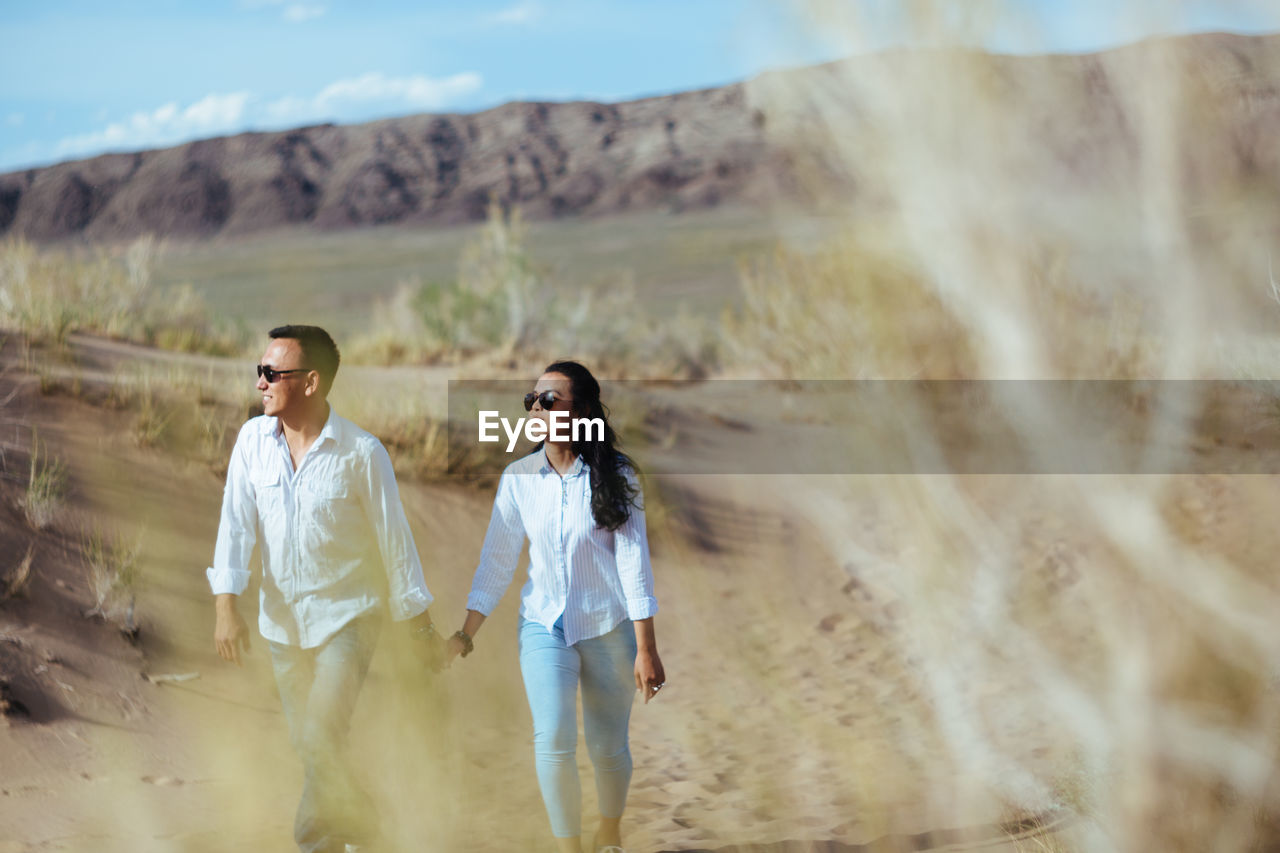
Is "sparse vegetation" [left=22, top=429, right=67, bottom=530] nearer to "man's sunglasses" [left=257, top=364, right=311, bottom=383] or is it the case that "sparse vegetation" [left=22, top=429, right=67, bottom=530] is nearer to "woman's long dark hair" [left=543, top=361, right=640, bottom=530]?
"man's sunglasses" [left=257, top=364, right=311, bottom=383]

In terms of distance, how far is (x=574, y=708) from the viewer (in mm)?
3643

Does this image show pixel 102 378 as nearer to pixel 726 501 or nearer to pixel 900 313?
pixel 726 501

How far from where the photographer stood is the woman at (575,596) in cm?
354

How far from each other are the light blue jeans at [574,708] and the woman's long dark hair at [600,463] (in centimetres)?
38

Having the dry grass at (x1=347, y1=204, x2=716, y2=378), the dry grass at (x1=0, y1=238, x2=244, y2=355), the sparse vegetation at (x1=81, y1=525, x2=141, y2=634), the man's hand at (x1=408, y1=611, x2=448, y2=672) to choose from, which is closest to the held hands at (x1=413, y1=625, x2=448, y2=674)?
the man's hand at (x1=408, y1=611, x2=448, y2=672)

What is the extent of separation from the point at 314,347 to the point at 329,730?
1.18 metres

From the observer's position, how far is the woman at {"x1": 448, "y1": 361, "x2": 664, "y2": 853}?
3.54m

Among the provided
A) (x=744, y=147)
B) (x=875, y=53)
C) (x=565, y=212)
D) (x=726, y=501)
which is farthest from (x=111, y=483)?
(x=744, y=147)

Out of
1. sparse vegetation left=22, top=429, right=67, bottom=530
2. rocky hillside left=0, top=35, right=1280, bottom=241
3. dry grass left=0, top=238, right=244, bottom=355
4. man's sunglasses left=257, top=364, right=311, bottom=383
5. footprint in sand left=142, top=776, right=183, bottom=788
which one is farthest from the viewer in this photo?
rocky hillside left=0, top=35, right=1280, bottom=241

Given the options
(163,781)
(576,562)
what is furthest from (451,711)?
(576,562)

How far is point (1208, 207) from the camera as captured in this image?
11.3ft

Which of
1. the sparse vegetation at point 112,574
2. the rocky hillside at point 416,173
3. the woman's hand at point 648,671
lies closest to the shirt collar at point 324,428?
the woman's hand at point 648,671

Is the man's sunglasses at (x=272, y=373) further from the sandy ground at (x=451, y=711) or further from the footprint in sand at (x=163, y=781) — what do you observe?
the footprint in sand at (x=163, y=781)

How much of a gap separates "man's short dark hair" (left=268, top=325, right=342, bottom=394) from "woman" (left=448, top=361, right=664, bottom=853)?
0.66 m
